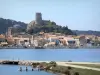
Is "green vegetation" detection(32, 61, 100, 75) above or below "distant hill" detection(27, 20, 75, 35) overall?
below

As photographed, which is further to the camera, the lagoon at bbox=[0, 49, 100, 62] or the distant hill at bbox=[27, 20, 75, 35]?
the distant hill at bbox=[27, 20, 75, 35]

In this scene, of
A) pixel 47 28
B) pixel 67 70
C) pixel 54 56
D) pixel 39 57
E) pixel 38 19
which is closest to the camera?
pixel 67 70

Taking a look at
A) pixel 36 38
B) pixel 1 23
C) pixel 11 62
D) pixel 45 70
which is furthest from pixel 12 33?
pixel 45 70

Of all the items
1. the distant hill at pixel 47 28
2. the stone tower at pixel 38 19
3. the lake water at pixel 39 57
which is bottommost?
the lake water at pixel 39 57

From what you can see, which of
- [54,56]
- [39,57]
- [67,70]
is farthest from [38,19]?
[67,70]

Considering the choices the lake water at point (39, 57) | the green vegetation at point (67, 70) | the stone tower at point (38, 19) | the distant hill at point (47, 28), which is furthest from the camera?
the distant hill at point (47, 28)

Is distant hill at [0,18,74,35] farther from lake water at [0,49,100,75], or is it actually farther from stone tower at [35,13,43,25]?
lake water at [0,49,100,75]

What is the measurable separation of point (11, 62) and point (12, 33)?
83486 mm

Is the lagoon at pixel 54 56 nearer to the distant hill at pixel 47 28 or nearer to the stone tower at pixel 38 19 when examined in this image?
the stone tower at pixel 38 19

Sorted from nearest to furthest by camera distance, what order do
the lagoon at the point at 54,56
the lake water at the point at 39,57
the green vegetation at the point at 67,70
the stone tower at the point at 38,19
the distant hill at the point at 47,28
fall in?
the green vegetation at the point at 67,70 → the lake water at the point at 39,57 → the lagoon at the point at 54,56 → the stone tower at the point at 38,19 → the distant hill at the point at 47,28

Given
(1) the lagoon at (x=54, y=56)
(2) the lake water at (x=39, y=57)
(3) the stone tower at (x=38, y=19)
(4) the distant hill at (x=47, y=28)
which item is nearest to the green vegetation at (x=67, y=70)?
(2) the lake water at (x=39, y=57)

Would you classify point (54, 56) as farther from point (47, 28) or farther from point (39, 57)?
point (47, 28)

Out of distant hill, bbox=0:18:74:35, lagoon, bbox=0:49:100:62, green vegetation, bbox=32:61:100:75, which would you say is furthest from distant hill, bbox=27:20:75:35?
green vegetation, bbox=32:61:100:75

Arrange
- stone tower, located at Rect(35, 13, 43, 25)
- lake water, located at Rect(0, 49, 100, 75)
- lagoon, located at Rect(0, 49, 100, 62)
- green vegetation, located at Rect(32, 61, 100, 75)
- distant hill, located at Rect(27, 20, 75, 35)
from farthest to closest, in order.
Answer: distant hill, located at Rect(27, 20, 75, 35) → stone tower, located at Rect(35, 13, 43, 25) → lagoon, located at Rect(0, 49, 100, 62) → lake water, located at Rect(0, 49, 100, 75) → green vegetation, located at Rect(32, 61, 100, 75)
